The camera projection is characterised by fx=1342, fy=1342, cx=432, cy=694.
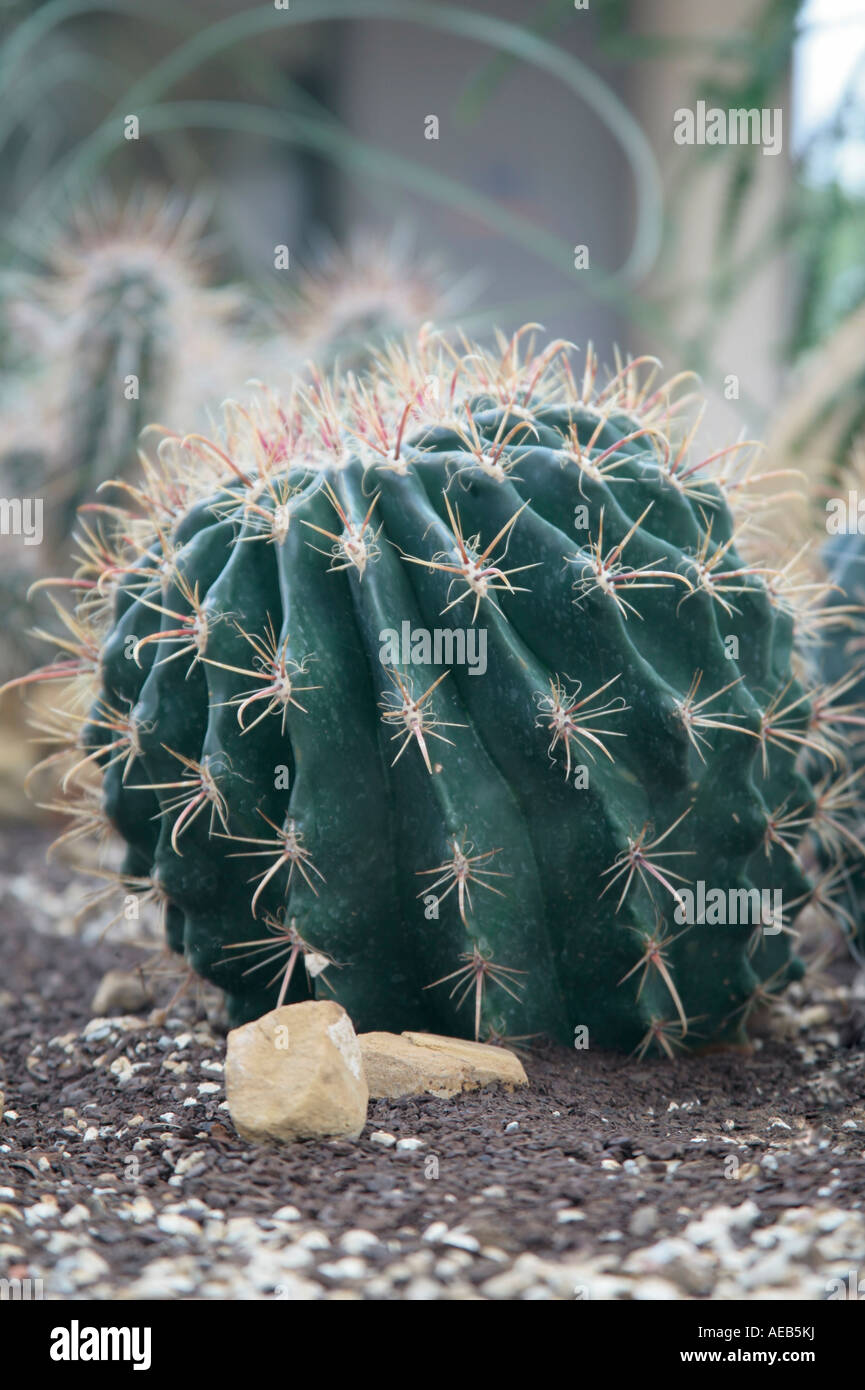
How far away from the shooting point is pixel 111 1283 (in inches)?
55.2

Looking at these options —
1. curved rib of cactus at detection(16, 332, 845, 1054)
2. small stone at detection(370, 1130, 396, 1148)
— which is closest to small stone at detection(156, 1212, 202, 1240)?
small stone at detection(370, 1130, 396, 1148)

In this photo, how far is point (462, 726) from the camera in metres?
1.94

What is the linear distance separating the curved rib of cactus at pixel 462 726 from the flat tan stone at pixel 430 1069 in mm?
81

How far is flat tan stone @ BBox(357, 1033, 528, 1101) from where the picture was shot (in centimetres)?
188

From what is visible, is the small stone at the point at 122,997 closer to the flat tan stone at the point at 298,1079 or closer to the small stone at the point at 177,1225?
the flat tan stone at the point at 298,1079

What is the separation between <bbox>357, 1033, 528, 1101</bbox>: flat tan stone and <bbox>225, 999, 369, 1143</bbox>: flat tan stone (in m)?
0.09

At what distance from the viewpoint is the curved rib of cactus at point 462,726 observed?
1922 mm

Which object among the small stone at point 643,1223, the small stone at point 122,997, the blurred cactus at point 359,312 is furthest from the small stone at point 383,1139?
the blurred cactus at point 359,312

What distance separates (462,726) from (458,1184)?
2.09ft

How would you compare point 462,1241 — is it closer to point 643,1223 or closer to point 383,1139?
point 643,1223

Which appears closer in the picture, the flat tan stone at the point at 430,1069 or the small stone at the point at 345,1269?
the small stone at the point at 345,1269

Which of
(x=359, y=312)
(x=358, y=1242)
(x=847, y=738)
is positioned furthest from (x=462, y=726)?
(x=359, y=312)

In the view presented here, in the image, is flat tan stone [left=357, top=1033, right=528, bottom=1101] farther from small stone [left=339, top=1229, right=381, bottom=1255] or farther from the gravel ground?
small stone [left=339, top=1229, right=381, bottom=1255]

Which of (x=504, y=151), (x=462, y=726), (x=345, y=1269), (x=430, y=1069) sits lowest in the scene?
(x=345, y=1269)
